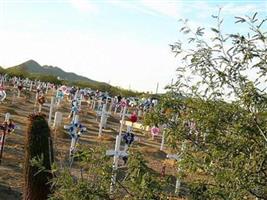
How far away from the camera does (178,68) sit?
5961mm

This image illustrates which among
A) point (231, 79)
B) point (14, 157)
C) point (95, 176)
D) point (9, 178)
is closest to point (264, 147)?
point (231, 79)

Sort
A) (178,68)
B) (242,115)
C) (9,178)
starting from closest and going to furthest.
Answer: (242,115), (178,68), (9,178)

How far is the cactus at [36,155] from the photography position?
11.8 metres

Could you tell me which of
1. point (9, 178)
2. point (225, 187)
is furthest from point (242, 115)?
point (9, 178)

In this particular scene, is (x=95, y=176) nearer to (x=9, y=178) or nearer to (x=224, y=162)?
(x=224, y=162)

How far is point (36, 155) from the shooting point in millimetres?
11688

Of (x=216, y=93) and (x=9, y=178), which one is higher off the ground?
(x=216, y=93)

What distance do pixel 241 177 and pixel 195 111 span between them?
0.95 meters

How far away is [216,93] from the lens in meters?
5.83

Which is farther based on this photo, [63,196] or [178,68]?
[178,68]

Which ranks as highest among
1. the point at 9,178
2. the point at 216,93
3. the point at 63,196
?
the point at 216,93

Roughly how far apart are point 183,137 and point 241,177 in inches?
37.9

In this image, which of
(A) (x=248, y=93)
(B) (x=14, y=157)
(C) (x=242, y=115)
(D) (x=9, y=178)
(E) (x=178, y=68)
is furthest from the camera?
(B) (x=14, y=157)

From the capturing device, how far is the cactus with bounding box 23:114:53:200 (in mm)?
11773
